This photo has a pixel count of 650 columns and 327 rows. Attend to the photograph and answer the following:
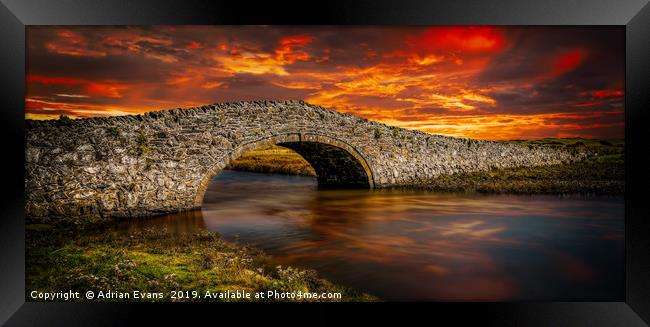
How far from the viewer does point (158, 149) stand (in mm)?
12039

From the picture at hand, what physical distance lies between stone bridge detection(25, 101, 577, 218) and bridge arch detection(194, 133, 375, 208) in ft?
0.16

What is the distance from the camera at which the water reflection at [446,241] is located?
23.1 ft

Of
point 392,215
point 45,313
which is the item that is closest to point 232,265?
point 45,313

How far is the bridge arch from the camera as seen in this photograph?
1367 cm

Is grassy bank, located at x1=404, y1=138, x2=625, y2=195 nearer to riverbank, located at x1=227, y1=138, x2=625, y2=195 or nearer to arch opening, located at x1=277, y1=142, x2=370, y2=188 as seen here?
riverbank, located at x1=227, y1=138, x2=625, y2=195

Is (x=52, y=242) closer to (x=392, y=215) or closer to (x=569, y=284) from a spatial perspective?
(x=392, y=215)

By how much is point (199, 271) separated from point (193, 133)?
22.0 ft

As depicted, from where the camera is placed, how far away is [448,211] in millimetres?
13781

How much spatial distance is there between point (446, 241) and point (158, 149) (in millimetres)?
8956

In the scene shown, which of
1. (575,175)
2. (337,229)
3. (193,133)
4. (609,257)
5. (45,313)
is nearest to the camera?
(45,313)
